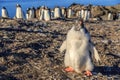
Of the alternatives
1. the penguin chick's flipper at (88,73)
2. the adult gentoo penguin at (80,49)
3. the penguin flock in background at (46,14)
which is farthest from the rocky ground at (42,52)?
the penguin flock in background at (46,14)

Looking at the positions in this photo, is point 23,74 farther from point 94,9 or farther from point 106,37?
point 94,9

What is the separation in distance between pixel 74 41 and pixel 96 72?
0.98m

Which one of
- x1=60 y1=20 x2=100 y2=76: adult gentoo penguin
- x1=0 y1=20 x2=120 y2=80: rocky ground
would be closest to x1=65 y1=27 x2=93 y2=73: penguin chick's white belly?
x1=60 y1=20 x2=100 y2=76: adult gentoo penguin

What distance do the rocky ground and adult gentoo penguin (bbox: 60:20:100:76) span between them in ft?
0.64

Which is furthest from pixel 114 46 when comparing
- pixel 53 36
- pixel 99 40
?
pixel 53 36

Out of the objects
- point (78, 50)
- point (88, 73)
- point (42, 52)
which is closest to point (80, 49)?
point (78, 50)

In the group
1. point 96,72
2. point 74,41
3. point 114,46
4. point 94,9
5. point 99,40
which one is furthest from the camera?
point 94,9

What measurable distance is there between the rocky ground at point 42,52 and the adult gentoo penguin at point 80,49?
194 millimetres

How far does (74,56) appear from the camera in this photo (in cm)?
816

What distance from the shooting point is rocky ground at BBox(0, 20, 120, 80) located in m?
8.39

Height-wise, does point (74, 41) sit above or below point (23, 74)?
above

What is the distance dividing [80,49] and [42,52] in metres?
2.12

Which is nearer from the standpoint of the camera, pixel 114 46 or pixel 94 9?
pixel 114 46

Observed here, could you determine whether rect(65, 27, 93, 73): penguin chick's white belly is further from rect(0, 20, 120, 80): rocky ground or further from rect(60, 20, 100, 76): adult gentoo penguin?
rect(0, 20, 120, 80): rocky ground
